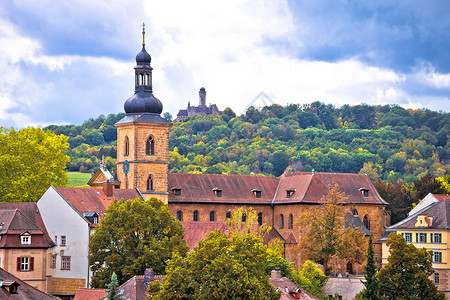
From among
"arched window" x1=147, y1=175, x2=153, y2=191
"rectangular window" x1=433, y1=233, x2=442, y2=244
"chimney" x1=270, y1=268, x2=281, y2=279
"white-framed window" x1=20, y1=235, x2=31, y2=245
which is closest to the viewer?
"chimney" x1=270, y1=268, x2=281, y2=279

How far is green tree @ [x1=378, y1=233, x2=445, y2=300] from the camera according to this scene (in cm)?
7262

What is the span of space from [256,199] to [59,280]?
26.3m

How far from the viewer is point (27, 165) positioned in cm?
9231

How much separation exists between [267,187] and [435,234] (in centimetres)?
2075

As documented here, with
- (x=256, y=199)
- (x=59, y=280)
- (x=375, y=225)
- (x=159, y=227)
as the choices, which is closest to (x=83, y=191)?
(x=59, y=280)

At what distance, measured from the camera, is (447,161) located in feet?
646

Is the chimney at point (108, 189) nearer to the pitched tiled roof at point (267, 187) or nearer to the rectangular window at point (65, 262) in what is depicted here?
the rectangular window at point (65, 262)

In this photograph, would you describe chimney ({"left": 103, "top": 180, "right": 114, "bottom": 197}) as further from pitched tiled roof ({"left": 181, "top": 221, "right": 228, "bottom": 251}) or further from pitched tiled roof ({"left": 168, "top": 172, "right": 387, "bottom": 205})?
pitched tiled roof ({"left": 168, "top": 172, "right": 387, "bottom": 205})

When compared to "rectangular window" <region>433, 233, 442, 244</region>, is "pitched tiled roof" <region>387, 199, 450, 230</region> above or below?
above

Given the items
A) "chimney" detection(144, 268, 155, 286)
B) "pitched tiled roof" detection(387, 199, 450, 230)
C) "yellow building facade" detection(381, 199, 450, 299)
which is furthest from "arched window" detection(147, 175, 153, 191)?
"chimney" detection(144, 268, 155, 286)

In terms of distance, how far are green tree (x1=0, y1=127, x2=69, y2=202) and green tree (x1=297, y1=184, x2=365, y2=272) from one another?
23668 millimetres

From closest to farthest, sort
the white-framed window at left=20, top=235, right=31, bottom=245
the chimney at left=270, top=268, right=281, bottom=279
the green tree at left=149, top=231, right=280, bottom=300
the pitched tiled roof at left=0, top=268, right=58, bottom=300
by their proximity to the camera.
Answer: the pitched tiled roof at left=0, top=268, right=58, bottom=300, the green tree at left=149, top=231, right=280, bottom=300, the chimney at left=270, top=268, right=281, bottom=279, the white-framed window at left=20, top=235, right=31, bottom=245

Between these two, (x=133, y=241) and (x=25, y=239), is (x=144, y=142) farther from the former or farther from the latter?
(x=133, y=241)

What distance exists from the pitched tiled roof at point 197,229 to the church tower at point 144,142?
4564 mm
